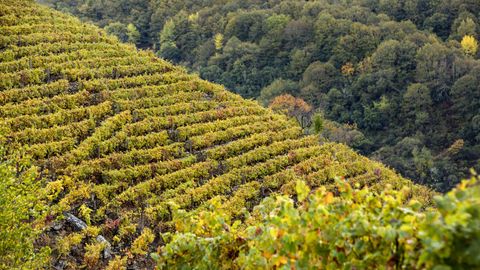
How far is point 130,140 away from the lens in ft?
60.2

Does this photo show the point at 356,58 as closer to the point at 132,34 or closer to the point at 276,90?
the point at 276,90

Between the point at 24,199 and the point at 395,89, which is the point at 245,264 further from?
the point at 395,89

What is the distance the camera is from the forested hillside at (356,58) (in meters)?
60.5

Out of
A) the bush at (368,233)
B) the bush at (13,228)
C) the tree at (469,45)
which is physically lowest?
the tree at (469,45)

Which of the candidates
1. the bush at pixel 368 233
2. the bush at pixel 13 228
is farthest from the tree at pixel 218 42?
the bush at pixel 368 233

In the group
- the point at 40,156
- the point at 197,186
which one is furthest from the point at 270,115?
the point at 40,156

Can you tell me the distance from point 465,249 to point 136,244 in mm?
11538

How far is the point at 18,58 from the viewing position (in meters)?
21.8

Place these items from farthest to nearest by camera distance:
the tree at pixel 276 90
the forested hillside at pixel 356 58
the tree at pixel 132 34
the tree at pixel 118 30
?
the tree at pixel 132 34 < the tree at pixel 118 30 < the tree at pixel 276 90 < the forested hillside at pixel 356 58

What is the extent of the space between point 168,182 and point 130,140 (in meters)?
2.66

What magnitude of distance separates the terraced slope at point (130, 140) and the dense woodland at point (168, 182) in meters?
0.05

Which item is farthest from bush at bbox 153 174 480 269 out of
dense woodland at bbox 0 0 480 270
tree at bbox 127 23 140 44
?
tree at bbox 127 23 140 44

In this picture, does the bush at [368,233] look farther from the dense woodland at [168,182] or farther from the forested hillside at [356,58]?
the forested hillside at [356,58]

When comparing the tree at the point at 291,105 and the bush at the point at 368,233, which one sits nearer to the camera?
the bush at the point at 368,233
